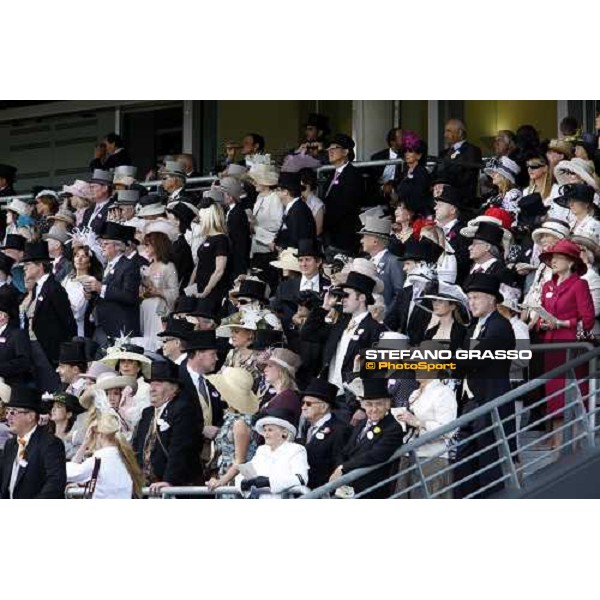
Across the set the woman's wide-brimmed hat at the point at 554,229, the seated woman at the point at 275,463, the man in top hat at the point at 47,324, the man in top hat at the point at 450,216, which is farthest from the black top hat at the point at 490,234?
the man in top hat at the point at 47,324

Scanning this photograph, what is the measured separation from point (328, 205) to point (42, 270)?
2526 mm

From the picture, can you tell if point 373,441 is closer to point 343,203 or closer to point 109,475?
point 109,475

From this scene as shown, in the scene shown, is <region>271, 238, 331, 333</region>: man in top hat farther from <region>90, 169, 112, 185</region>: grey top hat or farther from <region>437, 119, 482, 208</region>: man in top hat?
<region>90, 169, 112, 185</region>: grey top hat

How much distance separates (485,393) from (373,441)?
1.04 meters

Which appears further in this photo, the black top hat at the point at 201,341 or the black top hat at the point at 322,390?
the black top hat at the point at 201,341

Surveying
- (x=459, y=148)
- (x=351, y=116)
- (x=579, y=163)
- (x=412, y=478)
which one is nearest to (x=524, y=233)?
(x=579, y=163)

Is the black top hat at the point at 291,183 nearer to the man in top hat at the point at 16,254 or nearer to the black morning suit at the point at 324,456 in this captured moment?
the man in top hat at the point at 16,254

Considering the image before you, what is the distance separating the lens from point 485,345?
55.8 ft

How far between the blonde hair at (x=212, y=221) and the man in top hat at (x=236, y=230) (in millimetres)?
113

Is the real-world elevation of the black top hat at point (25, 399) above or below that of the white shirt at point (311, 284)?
below

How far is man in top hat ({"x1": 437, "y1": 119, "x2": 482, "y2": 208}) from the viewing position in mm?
20203

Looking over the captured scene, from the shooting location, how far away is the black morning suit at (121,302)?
786 inches

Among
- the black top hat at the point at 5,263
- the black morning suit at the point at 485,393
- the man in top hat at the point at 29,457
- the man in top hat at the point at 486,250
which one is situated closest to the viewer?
the black morning suit at the point at 485,393

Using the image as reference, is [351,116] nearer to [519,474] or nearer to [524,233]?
[524,233]
